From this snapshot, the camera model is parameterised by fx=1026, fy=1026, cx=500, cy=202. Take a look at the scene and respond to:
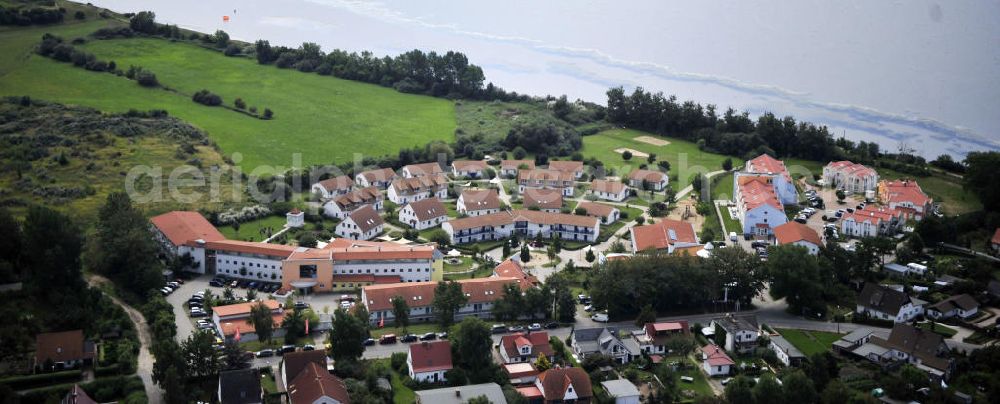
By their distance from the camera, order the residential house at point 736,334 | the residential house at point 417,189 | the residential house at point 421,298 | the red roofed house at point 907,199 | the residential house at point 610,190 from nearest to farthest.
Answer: the residential house at point 736,334 < the residential house at point 421,298 < the red roofed house at point 907,199 < the residential house at point 417,189 < the residential house at point 610,190

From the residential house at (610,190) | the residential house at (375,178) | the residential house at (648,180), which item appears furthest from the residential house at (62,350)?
Result: the residential house at (648,180)

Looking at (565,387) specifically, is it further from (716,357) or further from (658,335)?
(716,357)

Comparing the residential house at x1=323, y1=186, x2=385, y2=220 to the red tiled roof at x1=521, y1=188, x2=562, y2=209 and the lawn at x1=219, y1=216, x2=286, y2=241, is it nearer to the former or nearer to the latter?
the lawn at x1=219, y1=216, x2=286, y2=241

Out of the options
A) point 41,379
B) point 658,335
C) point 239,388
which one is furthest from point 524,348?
point 41,379

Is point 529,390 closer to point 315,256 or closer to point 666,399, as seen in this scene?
point 666,399

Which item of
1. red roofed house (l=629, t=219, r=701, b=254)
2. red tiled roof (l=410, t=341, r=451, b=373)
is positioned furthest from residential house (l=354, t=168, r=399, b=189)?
red tiled roof (l=410, t=341, r=451, b=373)

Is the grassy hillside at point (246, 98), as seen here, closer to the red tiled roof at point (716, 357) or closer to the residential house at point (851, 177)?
Answer: the residential house at point (851, 177)
